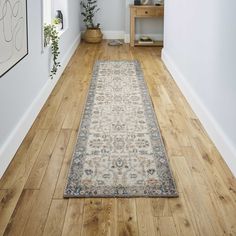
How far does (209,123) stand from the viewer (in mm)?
3129

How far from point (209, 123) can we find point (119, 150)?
76 cm

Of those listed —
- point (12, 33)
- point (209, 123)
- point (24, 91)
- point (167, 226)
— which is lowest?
point (167, 226)

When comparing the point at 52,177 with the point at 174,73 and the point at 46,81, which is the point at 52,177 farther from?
the point at 174,73

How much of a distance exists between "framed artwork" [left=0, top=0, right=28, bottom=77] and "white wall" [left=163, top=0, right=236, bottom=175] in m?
1.39

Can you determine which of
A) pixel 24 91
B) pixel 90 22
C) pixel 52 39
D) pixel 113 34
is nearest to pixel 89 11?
pixel 90 22

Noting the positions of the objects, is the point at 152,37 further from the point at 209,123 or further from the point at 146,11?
the point at 209,123

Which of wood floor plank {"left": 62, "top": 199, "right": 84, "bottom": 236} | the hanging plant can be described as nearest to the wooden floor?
wood floor plank {"left": 62, "top": 199, "right": 84, "bottom": 236}

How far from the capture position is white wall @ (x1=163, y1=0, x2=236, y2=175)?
8.59 feet

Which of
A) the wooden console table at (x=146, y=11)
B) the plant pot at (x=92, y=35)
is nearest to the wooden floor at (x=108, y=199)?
the wooden console table at (x=146, y=11)

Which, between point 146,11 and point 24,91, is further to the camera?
point 146,11

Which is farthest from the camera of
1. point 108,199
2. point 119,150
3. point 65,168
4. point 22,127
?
point 22,127

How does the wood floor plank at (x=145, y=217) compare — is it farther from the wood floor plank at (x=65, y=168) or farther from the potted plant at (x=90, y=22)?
the potted plant at (x=90, y=22)

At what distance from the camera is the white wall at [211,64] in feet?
8.59

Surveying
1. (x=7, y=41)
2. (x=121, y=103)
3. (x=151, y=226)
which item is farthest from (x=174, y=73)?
(x=151, y=226)
